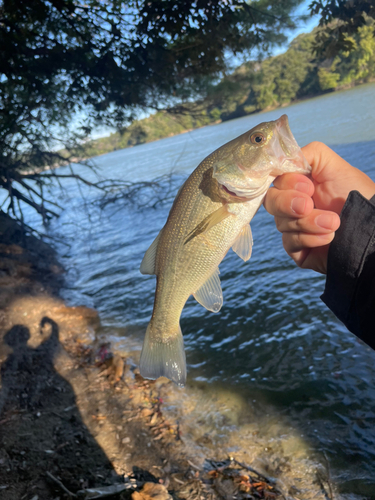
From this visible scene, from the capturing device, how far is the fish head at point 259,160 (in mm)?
1979

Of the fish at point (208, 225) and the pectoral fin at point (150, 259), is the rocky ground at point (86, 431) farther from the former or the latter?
the pectoral fin at point (150, 259)

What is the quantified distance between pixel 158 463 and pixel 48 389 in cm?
228

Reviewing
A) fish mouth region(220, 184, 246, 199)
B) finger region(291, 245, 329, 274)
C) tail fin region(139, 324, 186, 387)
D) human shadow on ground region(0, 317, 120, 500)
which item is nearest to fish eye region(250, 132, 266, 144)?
fish mouth region(220, 184, 246, 199)

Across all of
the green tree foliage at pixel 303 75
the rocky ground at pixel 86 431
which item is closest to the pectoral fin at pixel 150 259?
the rocky ground at pixel 86 431

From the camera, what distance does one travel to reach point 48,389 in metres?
5.04

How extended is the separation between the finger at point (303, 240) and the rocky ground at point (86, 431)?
8.12 feet

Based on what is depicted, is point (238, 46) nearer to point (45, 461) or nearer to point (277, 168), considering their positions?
point (277, 168)

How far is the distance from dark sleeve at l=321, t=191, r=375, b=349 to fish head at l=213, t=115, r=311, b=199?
382 mm

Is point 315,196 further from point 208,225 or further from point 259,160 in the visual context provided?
point 208,225

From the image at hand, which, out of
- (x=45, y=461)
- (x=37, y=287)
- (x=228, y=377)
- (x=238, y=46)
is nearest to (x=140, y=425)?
(x=45, y=461)

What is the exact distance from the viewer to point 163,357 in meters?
2.38

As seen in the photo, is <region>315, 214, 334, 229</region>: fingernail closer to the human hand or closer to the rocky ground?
the human hand

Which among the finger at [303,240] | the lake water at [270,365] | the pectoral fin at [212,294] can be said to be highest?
the finger at [303,240]

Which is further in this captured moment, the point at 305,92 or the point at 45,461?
the point at 305,92
